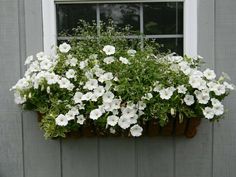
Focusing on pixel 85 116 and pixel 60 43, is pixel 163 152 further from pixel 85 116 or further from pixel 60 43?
pixel 60 43

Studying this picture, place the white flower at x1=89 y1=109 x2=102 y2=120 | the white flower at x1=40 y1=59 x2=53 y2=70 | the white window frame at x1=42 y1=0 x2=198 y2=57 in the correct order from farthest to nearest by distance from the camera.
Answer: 1. the white window frame at x1=42 y1=0 x2=198 y2=57
2. the white flower at x1=40 y1=59 x2=53 y2=70
3. the white flower at x1=89 y1=109 x2=102 y2=120

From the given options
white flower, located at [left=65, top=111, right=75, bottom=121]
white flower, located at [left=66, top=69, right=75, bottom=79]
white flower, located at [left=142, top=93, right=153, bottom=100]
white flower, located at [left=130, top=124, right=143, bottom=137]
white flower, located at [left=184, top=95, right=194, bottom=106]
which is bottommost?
white flower, located at [left=130, top=124, right=143, bottom=137]

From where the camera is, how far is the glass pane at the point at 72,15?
2.08 metres

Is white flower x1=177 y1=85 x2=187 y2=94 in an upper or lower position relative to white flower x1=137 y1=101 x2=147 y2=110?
upper

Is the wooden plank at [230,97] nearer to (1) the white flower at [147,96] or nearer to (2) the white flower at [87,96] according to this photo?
(1) the white flower at [147,96]

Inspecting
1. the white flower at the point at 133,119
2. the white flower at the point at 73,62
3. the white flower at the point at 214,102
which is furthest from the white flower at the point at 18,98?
the white flower at the point at 214,102

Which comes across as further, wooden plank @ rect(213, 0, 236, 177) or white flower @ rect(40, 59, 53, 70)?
wooden plank @ rect(213, 0, 236, 177)

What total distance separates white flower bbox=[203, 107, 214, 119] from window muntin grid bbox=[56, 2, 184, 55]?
39 centimetres

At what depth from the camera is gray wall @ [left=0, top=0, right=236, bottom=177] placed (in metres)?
2.03

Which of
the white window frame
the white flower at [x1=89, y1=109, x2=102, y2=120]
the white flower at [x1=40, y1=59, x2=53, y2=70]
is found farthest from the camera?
the white window frame

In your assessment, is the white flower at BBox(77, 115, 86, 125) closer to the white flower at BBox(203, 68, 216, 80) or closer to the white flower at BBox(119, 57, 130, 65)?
the white flower at BBox(119, 57, 130, 65)

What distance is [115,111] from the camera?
1781 mm

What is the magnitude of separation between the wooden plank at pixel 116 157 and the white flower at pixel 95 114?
0.31m

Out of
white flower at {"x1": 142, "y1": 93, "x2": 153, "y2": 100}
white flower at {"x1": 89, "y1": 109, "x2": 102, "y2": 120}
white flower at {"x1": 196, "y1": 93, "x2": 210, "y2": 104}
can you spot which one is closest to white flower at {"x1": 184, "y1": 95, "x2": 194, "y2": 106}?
white flower at {"x1": 196, "y1": 93, "x2": 210, "y2": 104}
